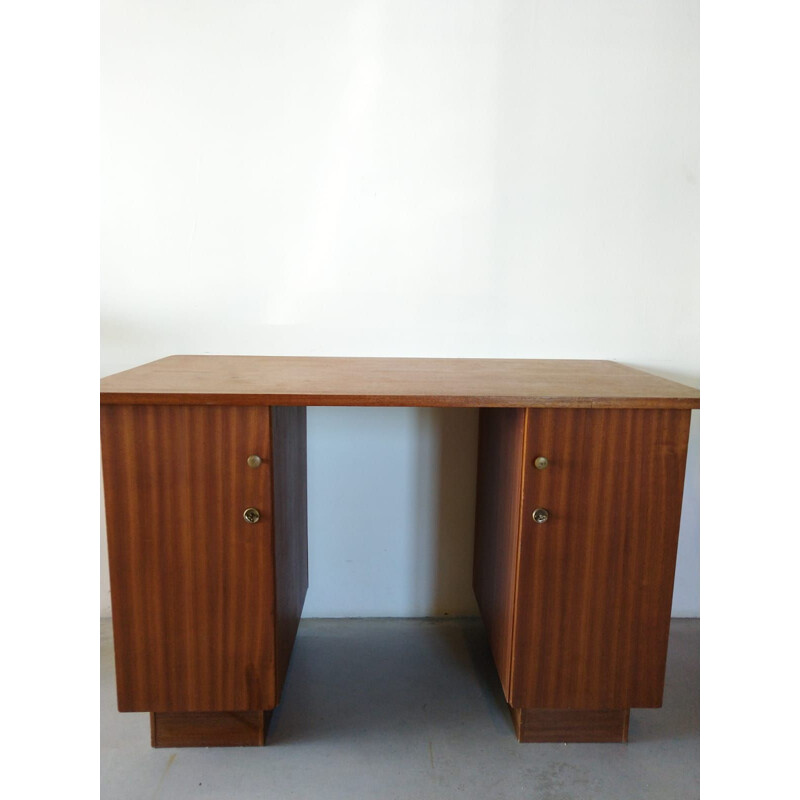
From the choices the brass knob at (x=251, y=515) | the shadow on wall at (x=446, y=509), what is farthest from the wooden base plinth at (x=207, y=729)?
the shadow on wall at (x=446, y=509)

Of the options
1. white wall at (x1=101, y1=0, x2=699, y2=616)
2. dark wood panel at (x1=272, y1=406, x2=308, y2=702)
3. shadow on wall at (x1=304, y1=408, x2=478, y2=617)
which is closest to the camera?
dark wood panel at (x1=272, y1=406, x2=308, y2=702)

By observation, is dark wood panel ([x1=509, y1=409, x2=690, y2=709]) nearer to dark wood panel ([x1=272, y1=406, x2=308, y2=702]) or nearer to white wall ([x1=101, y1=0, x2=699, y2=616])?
dark wood panel ([x1=272, y1=406, x2=308, y2=702])

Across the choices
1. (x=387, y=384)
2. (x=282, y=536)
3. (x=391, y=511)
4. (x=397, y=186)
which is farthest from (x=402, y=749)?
(x=397, y=186)

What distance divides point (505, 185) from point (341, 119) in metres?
0.48

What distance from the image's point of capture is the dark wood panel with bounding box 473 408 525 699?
1.39 metres

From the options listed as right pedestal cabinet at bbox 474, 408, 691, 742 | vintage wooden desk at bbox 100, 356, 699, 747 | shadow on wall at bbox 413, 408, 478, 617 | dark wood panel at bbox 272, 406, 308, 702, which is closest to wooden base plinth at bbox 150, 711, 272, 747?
vintage wooden desk at bbox 100, 356, 699, 747

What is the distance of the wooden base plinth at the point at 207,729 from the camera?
144cm

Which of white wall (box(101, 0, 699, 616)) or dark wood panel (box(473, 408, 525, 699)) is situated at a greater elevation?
white wall (box(101, 0, 699, 616))

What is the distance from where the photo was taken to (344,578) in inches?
78.5

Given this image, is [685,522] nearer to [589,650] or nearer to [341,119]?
[589,650]

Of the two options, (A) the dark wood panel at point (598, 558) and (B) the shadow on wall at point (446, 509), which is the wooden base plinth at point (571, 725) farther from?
(B) the shadow on wall at point (446, 509)
